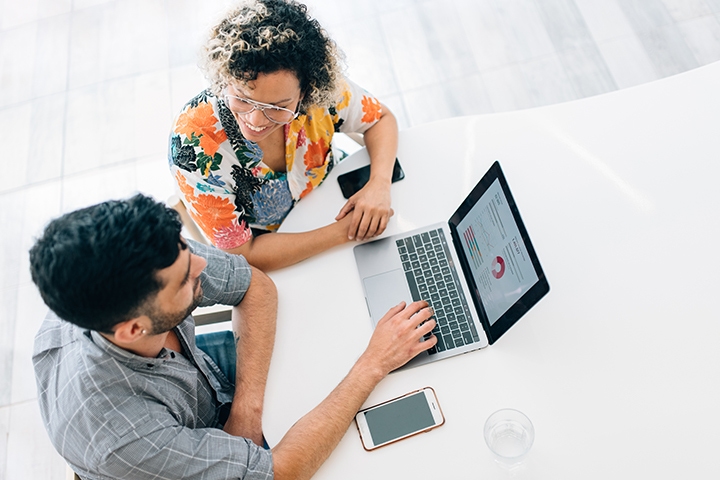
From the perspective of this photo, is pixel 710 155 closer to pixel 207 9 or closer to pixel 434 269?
pixel 434 269

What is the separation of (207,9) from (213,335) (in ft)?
6.89

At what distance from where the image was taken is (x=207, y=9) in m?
3.14

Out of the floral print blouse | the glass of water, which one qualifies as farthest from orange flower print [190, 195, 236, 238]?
the glass of water

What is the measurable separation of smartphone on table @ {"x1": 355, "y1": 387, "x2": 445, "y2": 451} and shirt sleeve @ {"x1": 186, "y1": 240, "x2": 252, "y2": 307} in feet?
1.36

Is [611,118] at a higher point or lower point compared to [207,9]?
higher

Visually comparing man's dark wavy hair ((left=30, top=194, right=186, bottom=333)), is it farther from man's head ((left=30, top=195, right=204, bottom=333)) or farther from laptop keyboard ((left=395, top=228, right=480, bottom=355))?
laptop keyboard ((left=395, top=228, right=480, bottom=355))

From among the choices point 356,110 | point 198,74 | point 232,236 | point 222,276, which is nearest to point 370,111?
point 356,110

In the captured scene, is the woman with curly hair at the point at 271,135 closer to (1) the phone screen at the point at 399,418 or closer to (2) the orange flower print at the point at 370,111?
(2) the orange flower print at the point at 370,111

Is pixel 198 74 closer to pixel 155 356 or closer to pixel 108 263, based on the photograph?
pixel 155 356

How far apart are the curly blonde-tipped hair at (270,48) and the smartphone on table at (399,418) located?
744 millimetres

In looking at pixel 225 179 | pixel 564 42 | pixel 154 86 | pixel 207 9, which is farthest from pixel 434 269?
pixel 207 9

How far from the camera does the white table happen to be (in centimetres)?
121

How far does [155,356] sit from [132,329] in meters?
0.18

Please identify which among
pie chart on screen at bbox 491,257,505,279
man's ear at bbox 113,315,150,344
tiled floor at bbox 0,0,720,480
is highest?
man's ear at bbox 113,315,150,344
